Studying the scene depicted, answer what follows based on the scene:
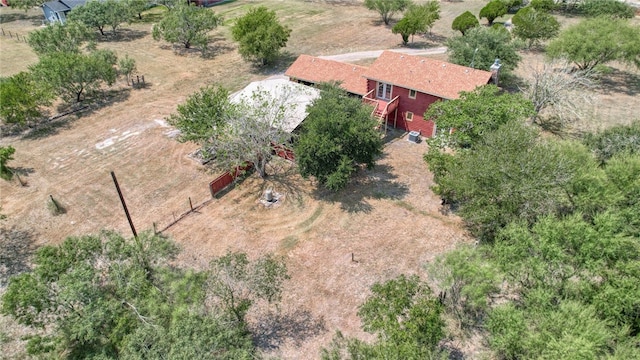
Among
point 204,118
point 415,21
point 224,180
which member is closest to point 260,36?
point 204,118

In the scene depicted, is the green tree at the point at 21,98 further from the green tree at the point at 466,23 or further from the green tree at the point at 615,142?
the green tree at the point at 466,23

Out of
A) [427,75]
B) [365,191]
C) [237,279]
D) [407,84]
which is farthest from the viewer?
[427,75]

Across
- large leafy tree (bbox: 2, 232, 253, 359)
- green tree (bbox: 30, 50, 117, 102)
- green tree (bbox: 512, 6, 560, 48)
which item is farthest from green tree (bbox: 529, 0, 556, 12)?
large leafy tree (bbox: 2, 232, 253, 359)

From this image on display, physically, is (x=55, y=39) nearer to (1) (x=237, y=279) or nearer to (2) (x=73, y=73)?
(2) (x=73, y=73)

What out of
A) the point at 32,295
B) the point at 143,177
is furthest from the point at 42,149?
the point at 32,295

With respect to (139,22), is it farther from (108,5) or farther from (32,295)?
(32,295)

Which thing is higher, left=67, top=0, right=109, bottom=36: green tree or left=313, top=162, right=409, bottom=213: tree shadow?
left=67, top=0, right=109, bottom=36: green tree

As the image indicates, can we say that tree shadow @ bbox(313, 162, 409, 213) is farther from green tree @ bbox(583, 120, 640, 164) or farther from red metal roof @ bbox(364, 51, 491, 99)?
green tree @ bbox(583, 120, 640, 164)
